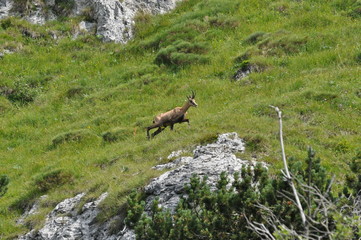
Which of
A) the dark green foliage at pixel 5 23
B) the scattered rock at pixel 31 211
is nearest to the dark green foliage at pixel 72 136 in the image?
the scattered rock at pixel 31 211

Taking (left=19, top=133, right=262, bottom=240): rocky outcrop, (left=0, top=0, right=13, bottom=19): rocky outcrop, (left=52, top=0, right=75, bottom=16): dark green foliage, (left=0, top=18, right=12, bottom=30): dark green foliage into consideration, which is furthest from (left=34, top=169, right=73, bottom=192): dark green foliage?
(left=0, top=0, right=13, bottom=19): rocky outcrop

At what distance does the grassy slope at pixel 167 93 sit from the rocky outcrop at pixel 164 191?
1.70 ft

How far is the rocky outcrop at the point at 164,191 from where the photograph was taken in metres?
10.8

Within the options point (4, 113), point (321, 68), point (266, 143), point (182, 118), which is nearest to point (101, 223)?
point (266, 143)

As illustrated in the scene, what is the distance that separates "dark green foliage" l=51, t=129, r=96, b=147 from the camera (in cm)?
1916

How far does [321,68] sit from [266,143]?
297 inches

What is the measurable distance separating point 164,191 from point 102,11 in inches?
821

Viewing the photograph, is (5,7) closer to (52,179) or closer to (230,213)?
(52,179)

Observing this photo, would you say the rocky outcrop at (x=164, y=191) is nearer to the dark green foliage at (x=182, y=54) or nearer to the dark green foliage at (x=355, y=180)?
the dark green foliage at (x=355, y=180)

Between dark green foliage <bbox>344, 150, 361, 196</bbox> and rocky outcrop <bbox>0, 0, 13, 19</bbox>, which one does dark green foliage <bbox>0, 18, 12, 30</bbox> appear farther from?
dark green foliage <bbox>344, 150, 361, 196</bbox>

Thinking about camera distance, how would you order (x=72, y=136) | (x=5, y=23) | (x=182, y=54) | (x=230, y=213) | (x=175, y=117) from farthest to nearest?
(x=5, y=23)
(x=182, y=54)
(x=72, y=136)
(x=175, y=117)
(x=230, y=213)

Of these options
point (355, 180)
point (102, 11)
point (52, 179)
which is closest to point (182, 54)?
point (102, 11)

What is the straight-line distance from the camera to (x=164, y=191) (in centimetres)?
1092

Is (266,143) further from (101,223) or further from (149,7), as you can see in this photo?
(149,7)
